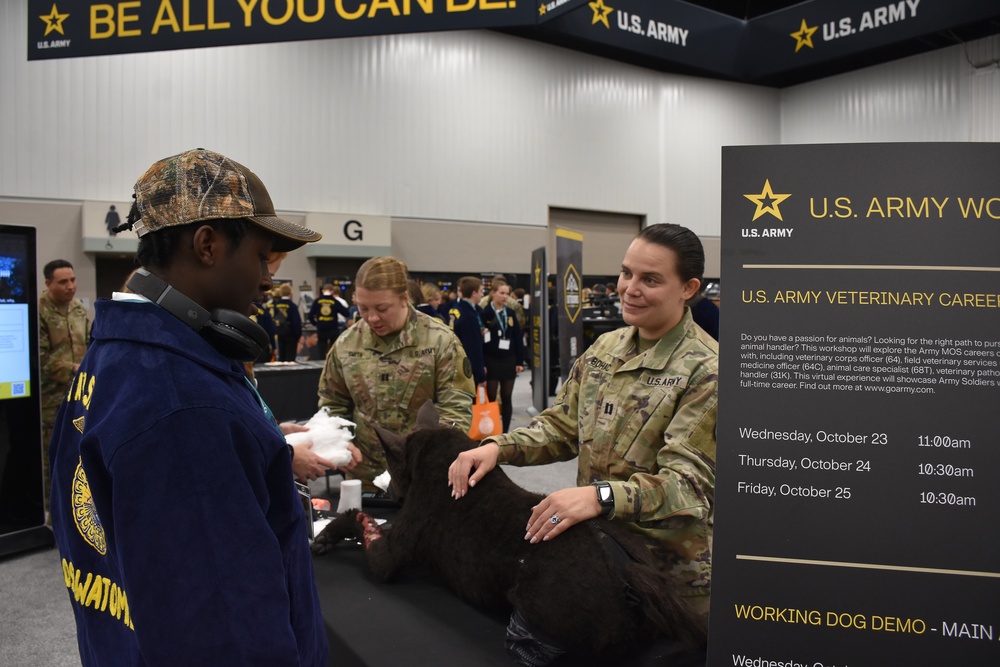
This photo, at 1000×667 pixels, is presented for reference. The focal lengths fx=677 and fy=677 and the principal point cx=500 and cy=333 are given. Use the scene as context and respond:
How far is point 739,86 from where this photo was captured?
53.4 ft

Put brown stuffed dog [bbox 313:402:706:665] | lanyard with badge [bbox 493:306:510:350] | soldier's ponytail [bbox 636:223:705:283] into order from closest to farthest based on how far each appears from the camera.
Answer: brown stuffed dog [bbox 313:402:706:665], soldier's ponytail [bbox 636:223:705:283], lanyard with badge [bbox 493:306:510:350]

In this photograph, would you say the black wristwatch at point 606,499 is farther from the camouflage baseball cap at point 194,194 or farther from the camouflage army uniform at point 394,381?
the camouflage army uniform at point 394,381

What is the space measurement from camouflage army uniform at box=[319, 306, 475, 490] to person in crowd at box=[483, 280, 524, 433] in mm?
4225

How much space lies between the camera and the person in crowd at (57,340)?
15.3ft

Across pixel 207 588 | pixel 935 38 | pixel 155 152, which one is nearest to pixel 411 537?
pixel 207 588

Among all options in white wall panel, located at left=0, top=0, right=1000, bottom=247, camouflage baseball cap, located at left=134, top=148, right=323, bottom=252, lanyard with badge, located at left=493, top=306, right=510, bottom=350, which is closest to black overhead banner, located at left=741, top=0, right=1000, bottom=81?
white wall panel, located at left=0, top=0, right=1000, bottom=247

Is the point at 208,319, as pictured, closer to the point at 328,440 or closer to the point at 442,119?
the point at 328,440

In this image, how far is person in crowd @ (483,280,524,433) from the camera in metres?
7.11

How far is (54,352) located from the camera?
4719mm

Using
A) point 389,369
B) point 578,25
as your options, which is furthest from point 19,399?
point 578,25

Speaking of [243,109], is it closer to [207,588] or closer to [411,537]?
[411,537]

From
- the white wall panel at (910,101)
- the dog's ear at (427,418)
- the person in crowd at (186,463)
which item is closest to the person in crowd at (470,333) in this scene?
the dog's ear at (427,418)

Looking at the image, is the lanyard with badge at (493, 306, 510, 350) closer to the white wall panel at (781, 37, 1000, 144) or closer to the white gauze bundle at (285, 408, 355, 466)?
the white gauze bundle at (285, 408, 355, 466)

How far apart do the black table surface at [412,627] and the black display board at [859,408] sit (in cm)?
37
